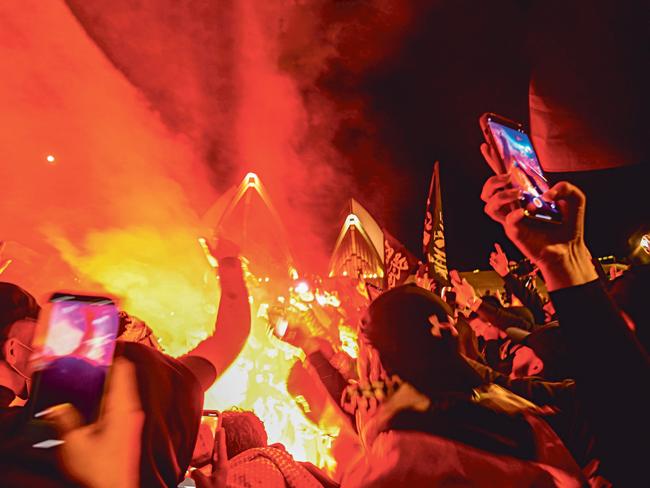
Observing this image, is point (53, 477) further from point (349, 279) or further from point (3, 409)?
point (349, 279)

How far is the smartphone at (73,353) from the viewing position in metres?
1.03

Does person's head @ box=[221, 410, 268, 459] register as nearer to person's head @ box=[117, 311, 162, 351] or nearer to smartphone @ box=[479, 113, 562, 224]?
person's head @ box=[117, 311, 162, 351]

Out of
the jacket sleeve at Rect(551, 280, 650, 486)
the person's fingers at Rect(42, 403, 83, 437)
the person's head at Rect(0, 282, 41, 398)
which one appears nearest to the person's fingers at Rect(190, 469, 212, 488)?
the person's fingers at Rect(42, 403, 83, 437)

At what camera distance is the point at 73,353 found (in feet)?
3.54

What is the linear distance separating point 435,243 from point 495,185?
499 centimetres

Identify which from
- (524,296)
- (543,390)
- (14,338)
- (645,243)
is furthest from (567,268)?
(645,243)

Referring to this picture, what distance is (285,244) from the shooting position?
8.67 m

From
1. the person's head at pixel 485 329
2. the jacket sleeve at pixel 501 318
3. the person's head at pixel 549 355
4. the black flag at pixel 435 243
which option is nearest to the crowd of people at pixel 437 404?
the person's head at pixel 549 355

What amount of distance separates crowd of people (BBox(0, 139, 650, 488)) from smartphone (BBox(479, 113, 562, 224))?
0.03 m

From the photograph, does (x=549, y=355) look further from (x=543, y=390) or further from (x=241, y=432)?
(x=241, y=432)

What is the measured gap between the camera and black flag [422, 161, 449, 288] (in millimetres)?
5711

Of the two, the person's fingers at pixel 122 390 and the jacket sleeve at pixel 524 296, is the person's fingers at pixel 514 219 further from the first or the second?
the jacket sleeve at pixel 524 296

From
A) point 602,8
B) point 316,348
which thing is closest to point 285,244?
point 316,348

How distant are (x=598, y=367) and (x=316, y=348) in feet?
6.83
